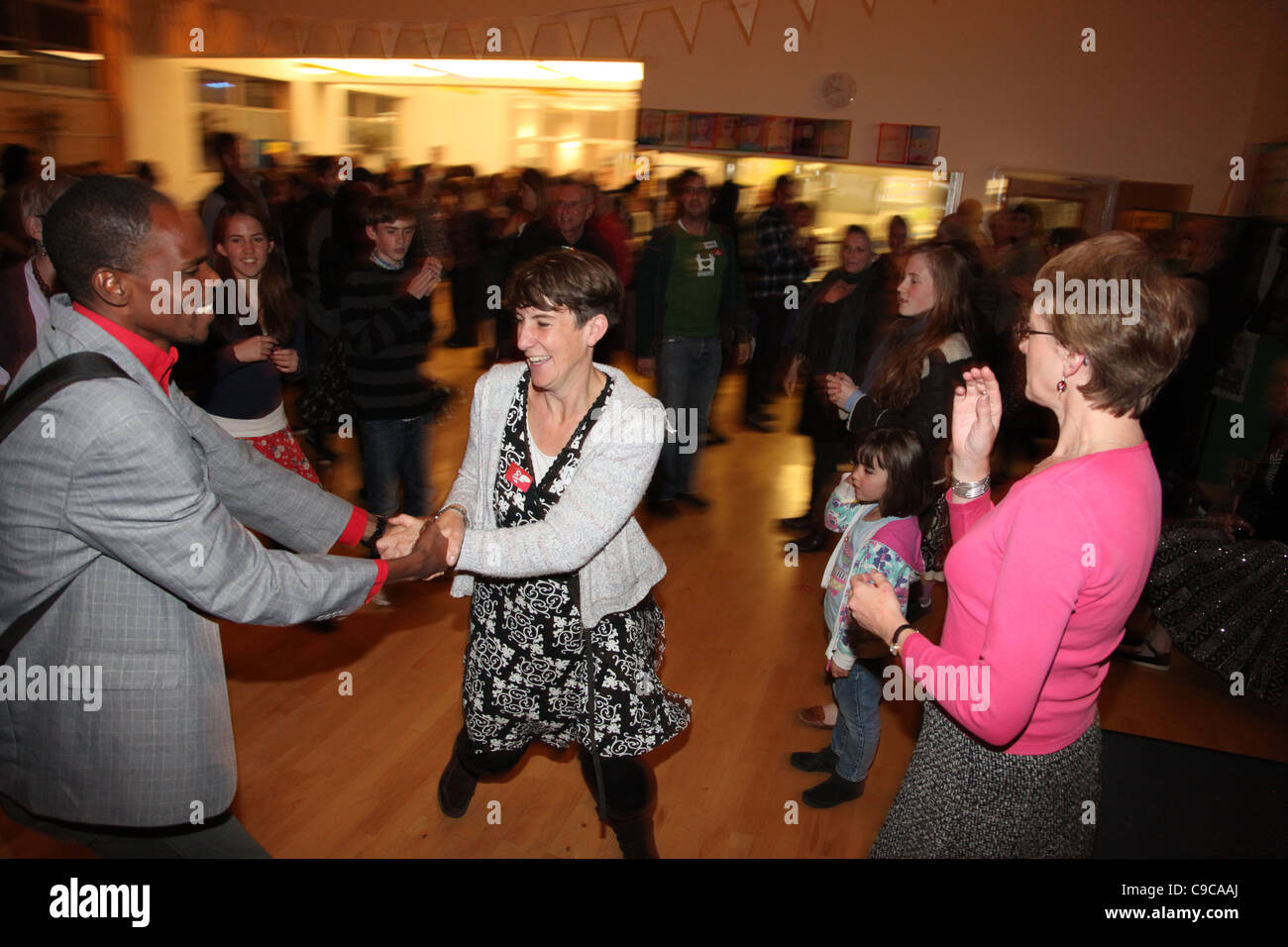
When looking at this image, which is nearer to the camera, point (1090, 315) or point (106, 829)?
point (1090, 315)

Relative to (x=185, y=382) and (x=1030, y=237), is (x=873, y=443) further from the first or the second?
(x=1030, y=237)

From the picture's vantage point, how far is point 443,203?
353 inches

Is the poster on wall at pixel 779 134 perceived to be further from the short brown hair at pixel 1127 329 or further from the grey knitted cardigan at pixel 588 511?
the short brown hair at pixel 1127 329

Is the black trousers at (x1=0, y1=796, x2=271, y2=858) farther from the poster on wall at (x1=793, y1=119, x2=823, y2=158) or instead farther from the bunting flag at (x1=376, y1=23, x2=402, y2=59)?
the bunting flag at (x1=376, y1=23, x2=402, y2=59)

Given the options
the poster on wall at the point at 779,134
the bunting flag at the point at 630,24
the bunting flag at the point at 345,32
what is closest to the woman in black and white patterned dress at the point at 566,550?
the poster on wall at the point at 779,134


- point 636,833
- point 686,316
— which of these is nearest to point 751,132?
point 686,316

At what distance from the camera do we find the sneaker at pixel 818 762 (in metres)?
3.04

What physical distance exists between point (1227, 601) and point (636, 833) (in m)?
2.53

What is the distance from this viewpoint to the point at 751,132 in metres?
7.78

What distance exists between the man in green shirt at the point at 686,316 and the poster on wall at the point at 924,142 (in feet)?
10.9

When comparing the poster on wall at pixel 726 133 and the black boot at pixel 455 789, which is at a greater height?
the poster on wall at pixel 726 133

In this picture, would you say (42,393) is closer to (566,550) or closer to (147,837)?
(147,837)
